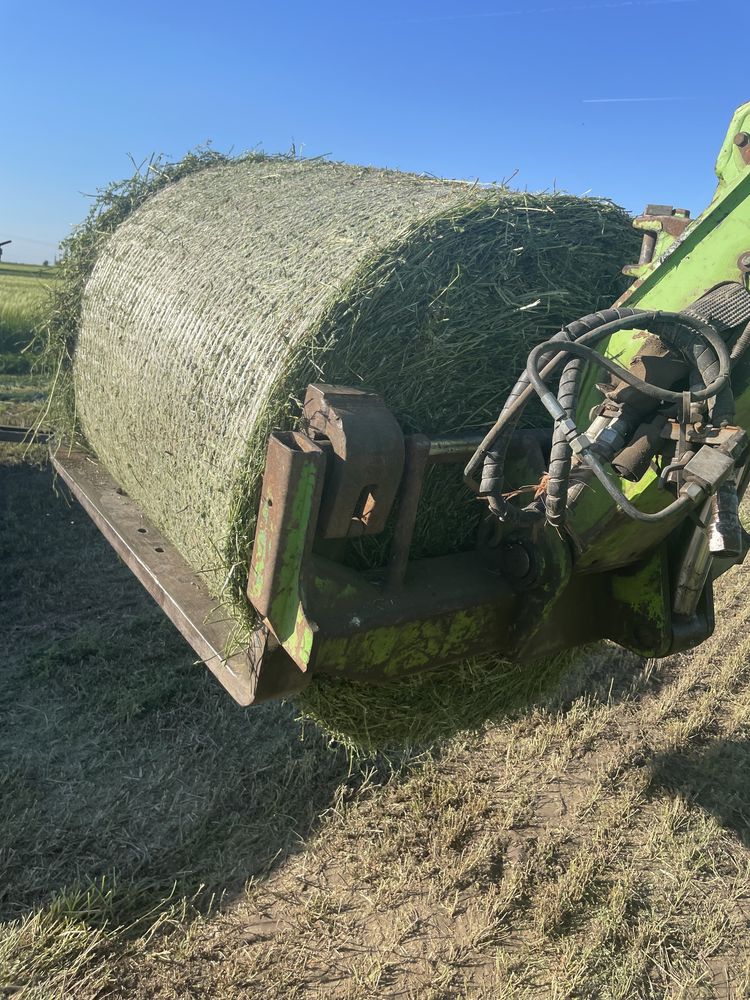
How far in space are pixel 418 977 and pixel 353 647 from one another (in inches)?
49.9

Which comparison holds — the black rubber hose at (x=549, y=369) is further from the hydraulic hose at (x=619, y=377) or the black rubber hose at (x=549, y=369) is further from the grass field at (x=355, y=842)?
the grass field at (x=355, y=842)

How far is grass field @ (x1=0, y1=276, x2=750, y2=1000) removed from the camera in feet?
8.66

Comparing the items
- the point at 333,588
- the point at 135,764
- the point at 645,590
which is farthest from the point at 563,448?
the point at 135,764

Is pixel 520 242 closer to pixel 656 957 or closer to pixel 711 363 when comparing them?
pixel 711 363

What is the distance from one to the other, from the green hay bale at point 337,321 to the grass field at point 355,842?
67 centimetres

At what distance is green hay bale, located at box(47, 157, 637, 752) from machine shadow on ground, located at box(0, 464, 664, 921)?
2.53 feet

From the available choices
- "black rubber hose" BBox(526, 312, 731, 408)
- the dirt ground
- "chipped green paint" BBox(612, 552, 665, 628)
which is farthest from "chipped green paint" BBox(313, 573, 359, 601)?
the dirt ground

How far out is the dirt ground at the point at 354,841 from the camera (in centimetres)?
264

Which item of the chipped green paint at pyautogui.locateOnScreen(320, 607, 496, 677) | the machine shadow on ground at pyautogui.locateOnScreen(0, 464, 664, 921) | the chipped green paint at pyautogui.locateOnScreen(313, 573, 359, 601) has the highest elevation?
the chipped green paint at pyautogui.locateOnScreen(313, 573, 359, 601)

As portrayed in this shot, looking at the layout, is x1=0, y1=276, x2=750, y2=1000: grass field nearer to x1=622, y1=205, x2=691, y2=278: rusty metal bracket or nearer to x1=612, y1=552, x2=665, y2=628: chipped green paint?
x1=612, y1=552, x2=665, y2=628: chipped green paint

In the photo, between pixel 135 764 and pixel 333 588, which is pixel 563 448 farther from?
pixel 135 764

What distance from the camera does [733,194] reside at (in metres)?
1.98

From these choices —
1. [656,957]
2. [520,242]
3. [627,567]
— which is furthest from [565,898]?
[520,242]

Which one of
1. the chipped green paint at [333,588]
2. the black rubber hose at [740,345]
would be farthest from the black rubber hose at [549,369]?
the chipped green paint at [333,588]
